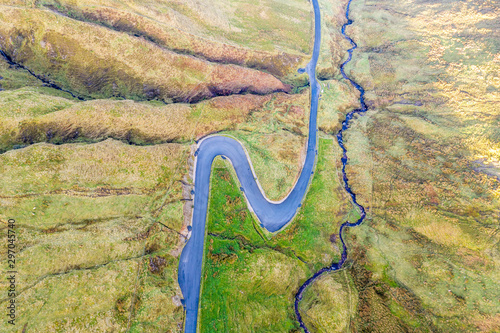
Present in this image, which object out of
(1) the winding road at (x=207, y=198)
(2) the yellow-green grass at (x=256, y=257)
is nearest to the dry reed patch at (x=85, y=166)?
(1) the winding road at (x=207, y=198)

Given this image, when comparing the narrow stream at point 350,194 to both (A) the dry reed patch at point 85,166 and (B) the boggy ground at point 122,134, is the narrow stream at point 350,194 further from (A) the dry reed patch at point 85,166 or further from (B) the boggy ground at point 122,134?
(A) the dry reed patch at point 85,166

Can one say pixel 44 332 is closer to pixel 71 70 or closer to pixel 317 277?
pixel 317 277

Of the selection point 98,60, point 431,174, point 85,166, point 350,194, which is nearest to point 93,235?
point 85,166

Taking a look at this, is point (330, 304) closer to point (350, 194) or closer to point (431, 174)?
point (350, 194)

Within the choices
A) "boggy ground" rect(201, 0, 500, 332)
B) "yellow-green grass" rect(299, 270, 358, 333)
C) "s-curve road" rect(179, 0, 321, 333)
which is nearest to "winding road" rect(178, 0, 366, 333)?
"s-curve road" rect(179, 0, 321, 333)

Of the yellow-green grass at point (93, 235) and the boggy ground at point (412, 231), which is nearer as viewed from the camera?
the yellow-green grass at point (93, 235)

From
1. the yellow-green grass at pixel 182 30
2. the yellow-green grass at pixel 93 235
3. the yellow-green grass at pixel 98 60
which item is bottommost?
the yellow-green grass at pixel 93 235
